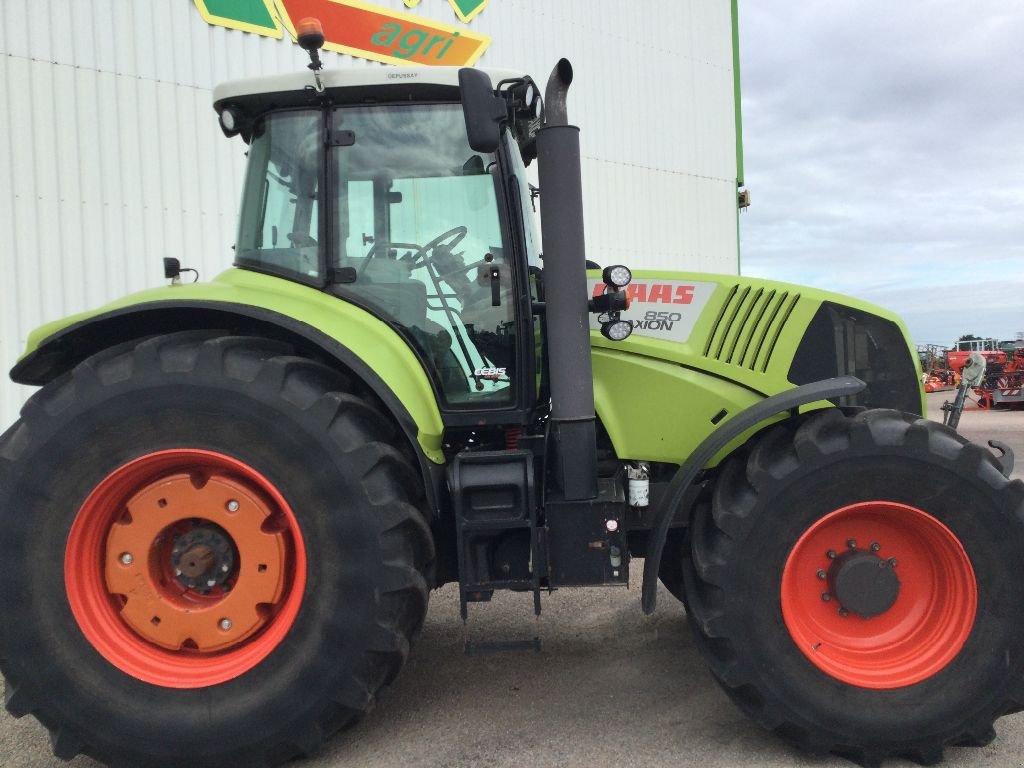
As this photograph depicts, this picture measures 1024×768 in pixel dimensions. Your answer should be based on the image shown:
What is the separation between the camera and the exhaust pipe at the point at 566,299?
Answer: 2.64 metres

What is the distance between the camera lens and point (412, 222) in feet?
9.20

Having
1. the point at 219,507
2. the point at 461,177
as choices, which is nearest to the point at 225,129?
the point at 461,177

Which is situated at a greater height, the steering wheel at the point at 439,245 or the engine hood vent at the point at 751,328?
the steering wheel at the point at 439,245

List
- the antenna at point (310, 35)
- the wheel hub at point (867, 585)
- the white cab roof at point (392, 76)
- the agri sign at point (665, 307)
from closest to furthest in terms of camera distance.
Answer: the antenna at point (310, 35)
the wheel hub at point (867, 585)
the white cab roof at point (392, 76)
the agri sign at point (665, 307)

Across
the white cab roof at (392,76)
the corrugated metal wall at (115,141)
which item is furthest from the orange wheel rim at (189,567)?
the corrugated metal wall at (115,141)

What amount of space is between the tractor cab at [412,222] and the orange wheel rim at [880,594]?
1.16 metres

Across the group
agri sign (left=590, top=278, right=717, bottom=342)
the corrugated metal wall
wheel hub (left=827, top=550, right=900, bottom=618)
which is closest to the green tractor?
wheel hub (left=827, top=550, right=900, bottom=618)

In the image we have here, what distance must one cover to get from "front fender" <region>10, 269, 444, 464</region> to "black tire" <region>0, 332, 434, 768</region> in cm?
17

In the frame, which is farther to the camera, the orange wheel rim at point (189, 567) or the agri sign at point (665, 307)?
the agri sign at point (665, 307)

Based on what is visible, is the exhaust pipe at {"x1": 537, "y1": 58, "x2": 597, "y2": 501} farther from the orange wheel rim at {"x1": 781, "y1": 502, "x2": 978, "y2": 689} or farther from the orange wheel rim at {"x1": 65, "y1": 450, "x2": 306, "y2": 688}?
the orange wheel rim at {"x1": 65, "y1": 450, "x2": 306, "y2": 688}

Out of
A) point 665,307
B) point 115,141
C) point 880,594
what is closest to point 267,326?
point 665,307

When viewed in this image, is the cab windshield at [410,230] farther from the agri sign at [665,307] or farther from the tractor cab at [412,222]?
the agri sign at [665,307]

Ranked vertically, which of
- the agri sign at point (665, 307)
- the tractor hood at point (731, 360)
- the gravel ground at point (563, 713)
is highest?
the agri sign at point (665, 307)

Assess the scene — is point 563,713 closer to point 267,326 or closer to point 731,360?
point 731,360
